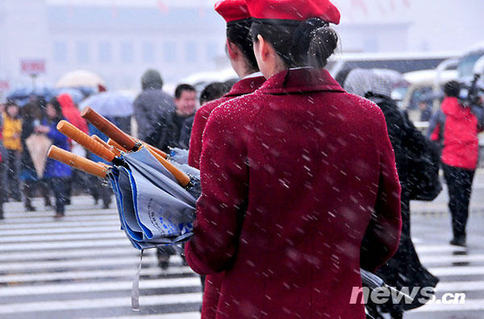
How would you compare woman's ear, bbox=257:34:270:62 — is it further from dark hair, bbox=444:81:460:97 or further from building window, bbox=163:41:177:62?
building window, bbox=163:41:177:62

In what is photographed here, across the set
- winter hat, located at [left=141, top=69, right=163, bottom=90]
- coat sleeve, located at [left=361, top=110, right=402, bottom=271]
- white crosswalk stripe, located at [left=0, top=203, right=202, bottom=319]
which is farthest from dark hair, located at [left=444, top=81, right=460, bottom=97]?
coat sleeve, located at [left=361, top=110, right=402, bottom=271]

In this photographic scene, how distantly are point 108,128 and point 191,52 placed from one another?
108 metres

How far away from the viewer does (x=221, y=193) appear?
1.95 metres

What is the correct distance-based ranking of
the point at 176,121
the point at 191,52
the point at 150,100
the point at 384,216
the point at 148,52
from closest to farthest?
the point at 384,216, the point at 176,121, the point at 150,100, the point at 148,52, the point at 191,52

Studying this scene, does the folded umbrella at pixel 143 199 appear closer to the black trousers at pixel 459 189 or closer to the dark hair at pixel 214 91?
the dark hair at pixel 214 91

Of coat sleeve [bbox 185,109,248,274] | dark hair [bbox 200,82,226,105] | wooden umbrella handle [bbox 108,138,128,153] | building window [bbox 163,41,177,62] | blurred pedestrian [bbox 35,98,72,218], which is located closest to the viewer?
coat sleeve [bbox 185,109,248,274]

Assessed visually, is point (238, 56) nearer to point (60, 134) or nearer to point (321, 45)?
point (321, 45)

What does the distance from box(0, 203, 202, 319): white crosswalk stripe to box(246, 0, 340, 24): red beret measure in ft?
13.3

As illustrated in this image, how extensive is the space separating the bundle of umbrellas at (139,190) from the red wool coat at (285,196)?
7 centimetres

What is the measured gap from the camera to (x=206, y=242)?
2004mm

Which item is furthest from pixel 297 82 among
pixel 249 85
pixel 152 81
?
pixel 152 81

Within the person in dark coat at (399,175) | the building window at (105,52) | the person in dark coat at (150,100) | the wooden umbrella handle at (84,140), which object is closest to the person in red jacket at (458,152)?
the person in dark coat at (150,100)

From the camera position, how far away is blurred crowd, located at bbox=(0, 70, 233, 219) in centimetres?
784

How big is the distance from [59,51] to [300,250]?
107 meters
